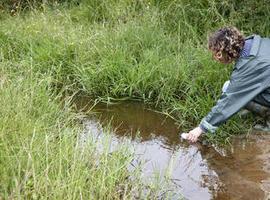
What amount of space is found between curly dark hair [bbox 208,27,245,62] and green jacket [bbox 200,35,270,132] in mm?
83

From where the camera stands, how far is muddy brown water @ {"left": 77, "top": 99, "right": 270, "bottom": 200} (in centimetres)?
412

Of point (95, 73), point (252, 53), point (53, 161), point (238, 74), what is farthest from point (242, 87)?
point (95, 73)

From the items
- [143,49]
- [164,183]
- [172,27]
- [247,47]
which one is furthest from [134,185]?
[172,27]

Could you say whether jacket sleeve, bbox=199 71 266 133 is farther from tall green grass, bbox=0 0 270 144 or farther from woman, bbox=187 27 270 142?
tall green grass, bbox=0 0 270 144

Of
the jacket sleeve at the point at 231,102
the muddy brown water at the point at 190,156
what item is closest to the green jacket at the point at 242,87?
the jacket sleeve at the point at 231,102

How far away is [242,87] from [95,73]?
79.0 inches

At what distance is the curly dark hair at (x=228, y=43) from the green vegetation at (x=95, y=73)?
813mm

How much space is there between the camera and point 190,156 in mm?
4672

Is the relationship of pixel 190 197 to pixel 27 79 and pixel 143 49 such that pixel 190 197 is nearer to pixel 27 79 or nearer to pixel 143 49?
pixel 27 79

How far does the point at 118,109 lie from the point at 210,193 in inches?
69.7

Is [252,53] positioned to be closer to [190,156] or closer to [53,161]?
[190,156]

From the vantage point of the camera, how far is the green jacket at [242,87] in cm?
436

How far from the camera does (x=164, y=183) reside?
12.5 ft

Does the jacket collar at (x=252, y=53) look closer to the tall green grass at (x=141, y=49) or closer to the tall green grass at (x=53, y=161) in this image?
the tall green grass at (x=141, y=49)
